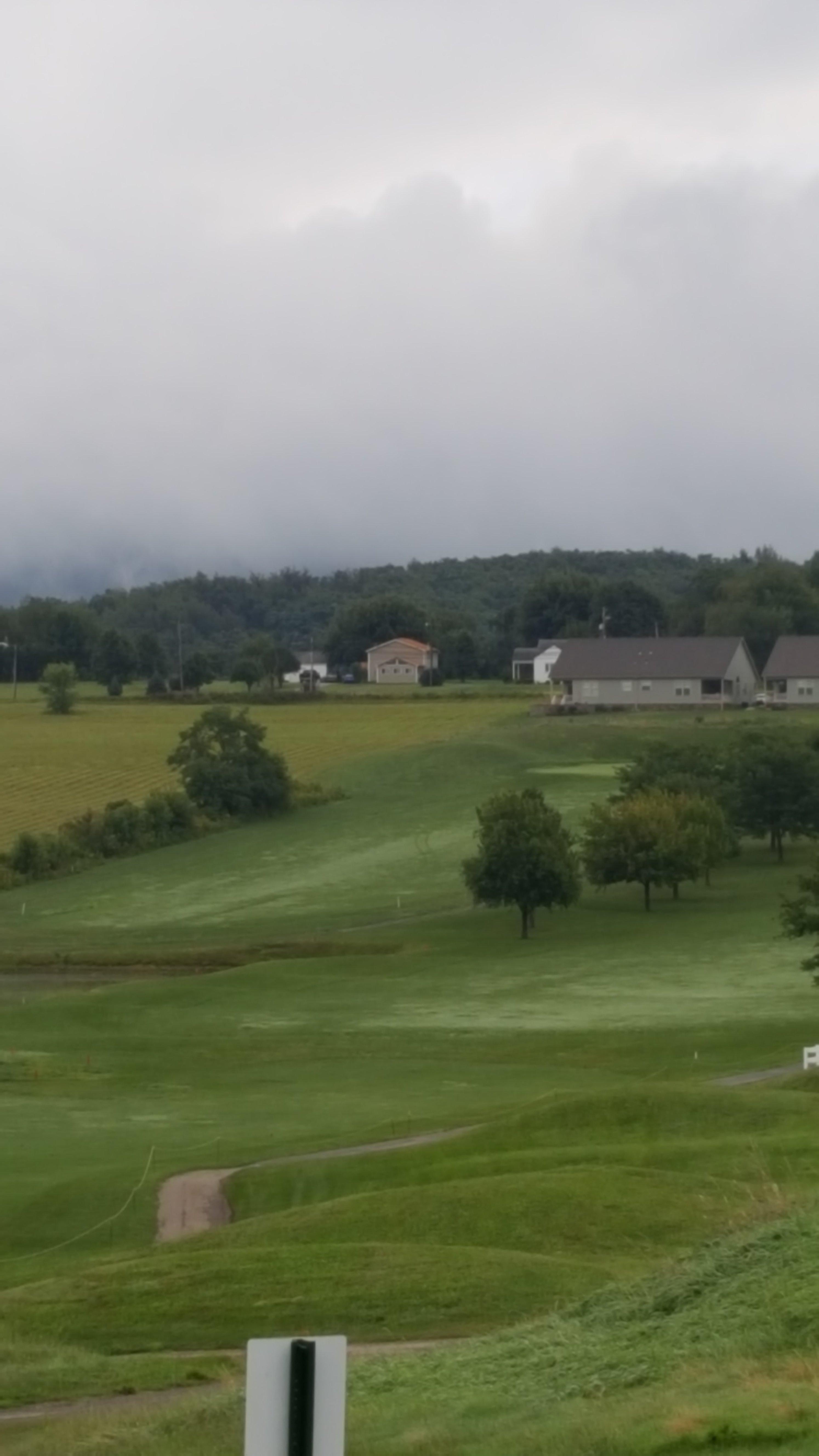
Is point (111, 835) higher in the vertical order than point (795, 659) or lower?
lower

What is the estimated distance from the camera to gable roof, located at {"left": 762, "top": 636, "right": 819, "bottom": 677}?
135500mm

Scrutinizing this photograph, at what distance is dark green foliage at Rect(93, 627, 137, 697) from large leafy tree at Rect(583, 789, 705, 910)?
111m

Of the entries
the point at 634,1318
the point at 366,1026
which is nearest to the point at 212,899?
the point at 366,1026

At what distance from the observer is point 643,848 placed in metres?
73.9

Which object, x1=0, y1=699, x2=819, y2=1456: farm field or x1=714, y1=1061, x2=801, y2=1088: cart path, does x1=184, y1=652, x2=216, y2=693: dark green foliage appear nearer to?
x1=0, y1=699, x2=819, y2=1456: farm field

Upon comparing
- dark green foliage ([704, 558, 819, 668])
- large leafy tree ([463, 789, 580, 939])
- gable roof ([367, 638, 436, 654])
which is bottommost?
large leafy tree ([463, 789, 580, 939])

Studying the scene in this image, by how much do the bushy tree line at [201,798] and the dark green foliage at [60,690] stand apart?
45.5 metres

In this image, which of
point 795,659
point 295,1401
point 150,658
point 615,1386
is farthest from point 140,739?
point 295,1401

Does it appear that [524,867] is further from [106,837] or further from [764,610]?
[764,610]

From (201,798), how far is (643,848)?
105ft

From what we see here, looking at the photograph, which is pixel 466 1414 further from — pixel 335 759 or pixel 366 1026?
pixel 335 759

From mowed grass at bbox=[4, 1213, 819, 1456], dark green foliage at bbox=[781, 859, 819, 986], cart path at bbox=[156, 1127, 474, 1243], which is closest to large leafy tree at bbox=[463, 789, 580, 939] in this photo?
dark green foliage at bbox=[781, 859, 819, 986]

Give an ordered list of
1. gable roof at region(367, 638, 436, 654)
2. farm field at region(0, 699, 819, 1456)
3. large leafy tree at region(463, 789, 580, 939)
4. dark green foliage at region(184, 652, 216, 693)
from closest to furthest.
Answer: farm field at region(0, 699, 819, 1456), large leafy tree at region(463, 789, 580, 939), dark green foliage at region(184, 652, 216, 693), gable roof at region(367, 638, 436, 654)

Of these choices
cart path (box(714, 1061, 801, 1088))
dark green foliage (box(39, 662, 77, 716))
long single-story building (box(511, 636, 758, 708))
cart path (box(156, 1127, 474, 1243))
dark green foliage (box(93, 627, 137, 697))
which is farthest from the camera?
dark green foliage (box(93, 627, 137, 697))
